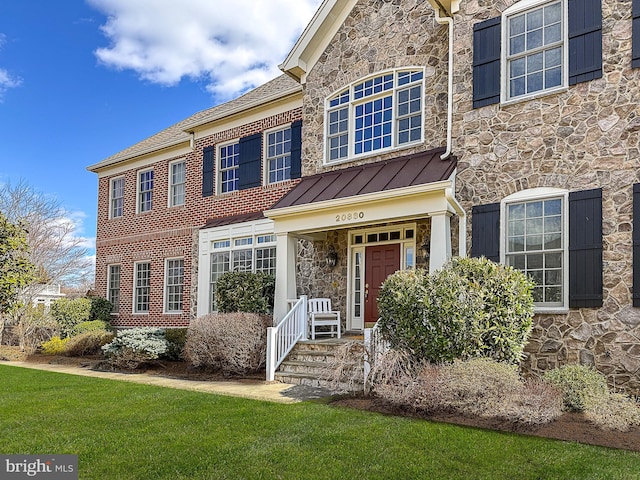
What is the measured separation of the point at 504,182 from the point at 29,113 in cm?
2606

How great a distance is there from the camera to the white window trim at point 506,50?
30.9ft

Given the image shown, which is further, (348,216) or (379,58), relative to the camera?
(379,58)

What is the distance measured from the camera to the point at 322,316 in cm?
1197

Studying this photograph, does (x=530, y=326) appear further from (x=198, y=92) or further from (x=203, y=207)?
(x=198, y=92)

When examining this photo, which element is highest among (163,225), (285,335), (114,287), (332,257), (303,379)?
(163,225)

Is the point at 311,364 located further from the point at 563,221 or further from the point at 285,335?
the point at 563,221

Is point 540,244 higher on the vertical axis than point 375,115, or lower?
lower

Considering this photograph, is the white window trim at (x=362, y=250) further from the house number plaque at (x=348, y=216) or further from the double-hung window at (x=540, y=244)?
the double-hung window at (x=540, y=244)

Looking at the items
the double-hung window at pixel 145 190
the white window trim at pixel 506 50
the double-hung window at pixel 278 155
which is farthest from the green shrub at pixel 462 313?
the double-hung window at pixel 145 190

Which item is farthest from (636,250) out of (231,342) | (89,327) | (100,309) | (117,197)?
(117,197)

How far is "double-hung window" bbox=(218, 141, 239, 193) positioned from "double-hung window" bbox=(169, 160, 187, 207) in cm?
186

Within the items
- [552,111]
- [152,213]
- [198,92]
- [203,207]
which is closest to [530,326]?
[552,111]

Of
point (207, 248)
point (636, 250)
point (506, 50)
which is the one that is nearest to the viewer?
point (636, 250)

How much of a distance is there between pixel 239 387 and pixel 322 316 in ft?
8.62
